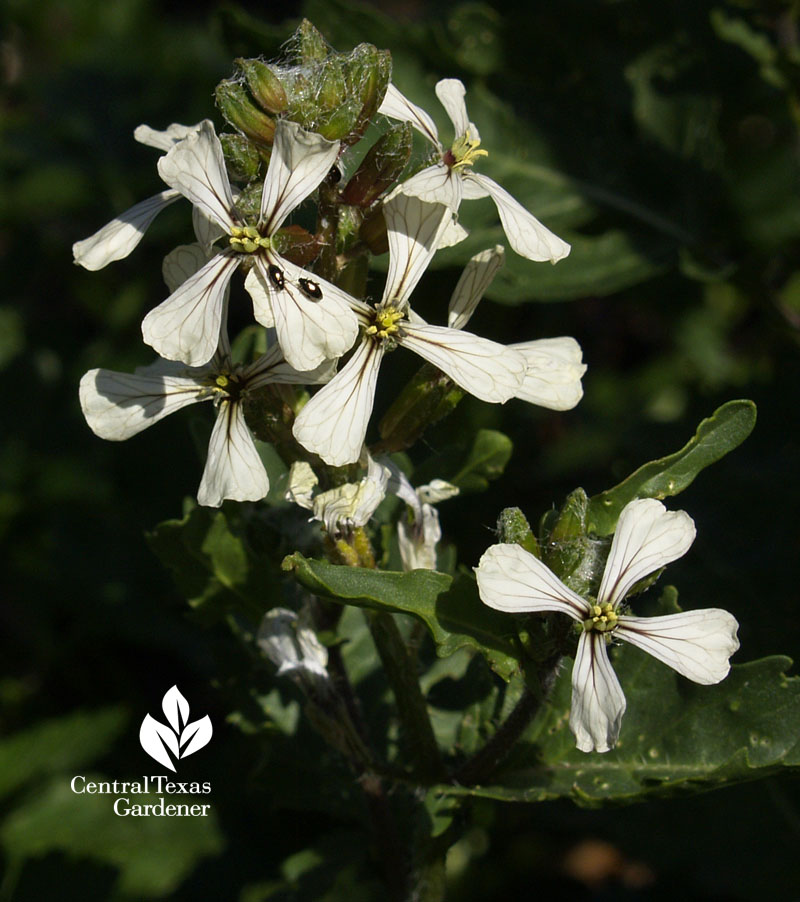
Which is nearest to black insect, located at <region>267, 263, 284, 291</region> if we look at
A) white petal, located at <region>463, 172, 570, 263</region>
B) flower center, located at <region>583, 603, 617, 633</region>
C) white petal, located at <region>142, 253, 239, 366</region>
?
white petal, located at <region>142, 253, 239, 366</region>

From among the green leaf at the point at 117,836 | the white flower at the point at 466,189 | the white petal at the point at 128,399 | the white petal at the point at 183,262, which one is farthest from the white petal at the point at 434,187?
the green leaf at the point at 117,836

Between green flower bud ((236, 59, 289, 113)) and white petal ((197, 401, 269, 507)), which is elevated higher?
green flower bud ((236, 59, 289, 113))

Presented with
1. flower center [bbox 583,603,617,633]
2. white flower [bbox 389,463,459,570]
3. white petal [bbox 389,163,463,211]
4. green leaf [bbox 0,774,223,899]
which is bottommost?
green leaf [bbox 0,774,223,899]

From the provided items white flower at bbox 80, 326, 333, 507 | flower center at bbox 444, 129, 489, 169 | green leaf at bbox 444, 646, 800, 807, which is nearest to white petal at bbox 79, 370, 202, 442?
white flower at bbox 80, 326, 333, 507

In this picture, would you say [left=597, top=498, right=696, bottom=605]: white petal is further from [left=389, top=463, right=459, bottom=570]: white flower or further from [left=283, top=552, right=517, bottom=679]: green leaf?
[left=389, top=463, right=459, bottom=570]: white flower

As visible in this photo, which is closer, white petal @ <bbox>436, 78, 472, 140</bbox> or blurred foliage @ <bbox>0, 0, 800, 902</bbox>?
white petal @ <bbox>436, 78, 472, 140</bbox>

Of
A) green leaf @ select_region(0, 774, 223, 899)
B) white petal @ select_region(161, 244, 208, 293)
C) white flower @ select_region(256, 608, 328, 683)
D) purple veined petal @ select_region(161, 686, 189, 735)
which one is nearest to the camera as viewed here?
white petal @ select_region(161, 244, 208, 293)

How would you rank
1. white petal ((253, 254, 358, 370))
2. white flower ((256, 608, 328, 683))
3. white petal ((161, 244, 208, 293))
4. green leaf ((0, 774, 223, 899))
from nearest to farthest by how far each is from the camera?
1. white petal ((253, 254, 358, 370))
2. white petal ((161, 244, 208, 293))
3. white flower ((256, 608, 328, 683))
4. green leaf ((0, 774, 223, 899))

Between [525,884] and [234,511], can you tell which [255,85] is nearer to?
[234,511]
